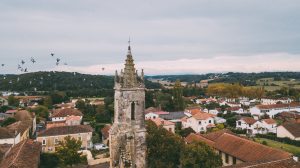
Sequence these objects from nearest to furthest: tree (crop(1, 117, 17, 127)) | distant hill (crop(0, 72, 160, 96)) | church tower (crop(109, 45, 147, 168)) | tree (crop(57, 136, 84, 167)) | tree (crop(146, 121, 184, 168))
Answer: church tower (crop(109, 45, 147, 168))
tree (crop(146, 121, 184, 168))
tree (crop(57, 136, 84, 167))
tree (crop(1, 117, 17, 127))
distant hill (crop(0, 72, 160, 96))

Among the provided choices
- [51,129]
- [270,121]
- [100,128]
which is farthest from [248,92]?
[51,129]

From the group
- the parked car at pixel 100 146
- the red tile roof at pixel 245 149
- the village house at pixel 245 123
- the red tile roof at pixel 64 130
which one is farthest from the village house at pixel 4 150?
the village house at pixel 245 123

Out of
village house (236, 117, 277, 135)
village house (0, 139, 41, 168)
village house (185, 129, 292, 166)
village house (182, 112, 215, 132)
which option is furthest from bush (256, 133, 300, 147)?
village house (0, 139, 41, 168)

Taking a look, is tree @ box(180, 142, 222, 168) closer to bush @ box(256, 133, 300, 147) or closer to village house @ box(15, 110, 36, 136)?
bush @ box(256, 133, 300, 147)

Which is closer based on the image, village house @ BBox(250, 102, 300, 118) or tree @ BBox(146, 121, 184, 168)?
tree @ BBox(146, 121, 184, 168)

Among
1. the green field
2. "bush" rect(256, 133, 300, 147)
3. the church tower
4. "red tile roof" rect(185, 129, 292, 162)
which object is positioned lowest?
"bush" rect(256, 133, 300, 147)

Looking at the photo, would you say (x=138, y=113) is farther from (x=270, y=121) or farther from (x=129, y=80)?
(x=270, y=121)
